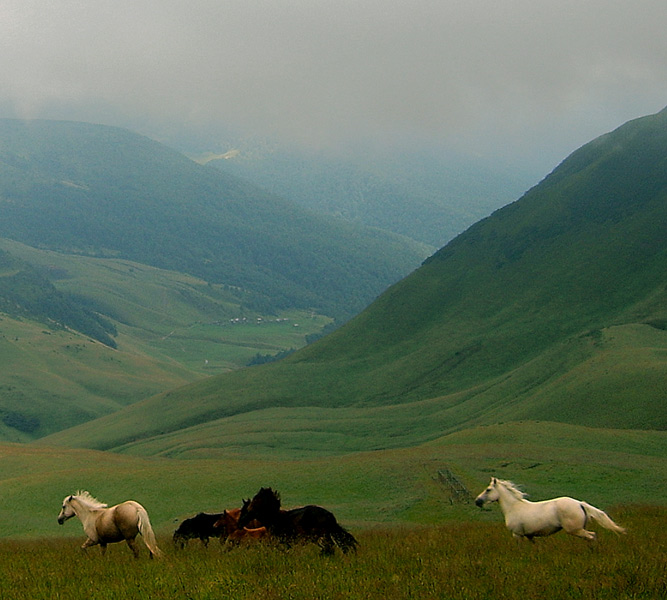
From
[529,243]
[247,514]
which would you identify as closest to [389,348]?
[529,243]

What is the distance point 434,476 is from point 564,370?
61.6 meters

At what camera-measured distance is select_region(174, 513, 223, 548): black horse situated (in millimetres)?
21703

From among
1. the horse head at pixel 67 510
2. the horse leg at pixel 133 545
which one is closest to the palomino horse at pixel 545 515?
the horse leg at pixel 133 545

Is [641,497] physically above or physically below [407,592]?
below

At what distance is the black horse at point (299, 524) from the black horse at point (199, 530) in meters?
3.06

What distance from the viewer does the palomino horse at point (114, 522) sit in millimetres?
17531

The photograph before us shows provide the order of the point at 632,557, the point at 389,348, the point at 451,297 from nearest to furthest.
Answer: the point at 632,557
the point at 389,348
the point at 451,297

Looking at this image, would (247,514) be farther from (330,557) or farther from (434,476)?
(434,476)

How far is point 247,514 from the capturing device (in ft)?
62.4

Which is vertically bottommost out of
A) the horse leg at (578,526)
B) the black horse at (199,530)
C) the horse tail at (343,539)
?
the black horse at (199,530)

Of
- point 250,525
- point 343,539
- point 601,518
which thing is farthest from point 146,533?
point 601,518

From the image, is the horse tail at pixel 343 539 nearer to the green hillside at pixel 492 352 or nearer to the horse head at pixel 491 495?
the horse head at pixel 491 495

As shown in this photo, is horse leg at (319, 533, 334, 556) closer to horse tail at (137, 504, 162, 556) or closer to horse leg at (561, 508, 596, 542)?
horse tail at (137, 504, 162, 556)

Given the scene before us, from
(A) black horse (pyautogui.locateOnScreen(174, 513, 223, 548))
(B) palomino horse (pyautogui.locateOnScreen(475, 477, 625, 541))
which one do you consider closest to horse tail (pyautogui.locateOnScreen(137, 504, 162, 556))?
(A) black horse (pyautogui.locateOnScreen(174, 513, 223, 548))
